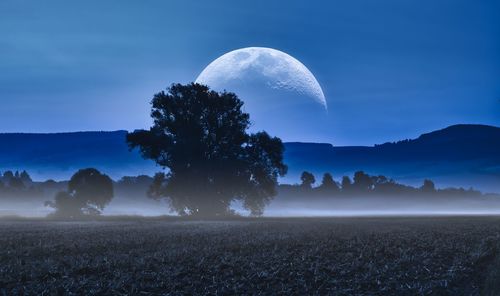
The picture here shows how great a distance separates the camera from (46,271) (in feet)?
52.4

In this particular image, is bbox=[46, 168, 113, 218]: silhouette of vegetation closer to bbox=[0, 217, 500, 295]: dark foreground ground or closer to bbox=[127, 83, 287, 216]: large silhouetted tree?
bbox=[127, 83, 287, 216]: large silhouetted tree

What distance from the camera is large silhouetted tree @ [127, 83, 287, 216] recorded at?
6988 cm

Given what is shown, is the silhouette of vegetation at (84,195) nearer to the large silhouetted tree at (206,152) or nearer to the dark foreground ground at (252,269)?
the large silhouetted tree at (206,152)

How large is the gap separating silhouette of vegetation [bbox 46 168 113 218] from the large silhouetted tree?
2913cm

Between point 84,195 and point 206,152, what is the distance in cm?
3818

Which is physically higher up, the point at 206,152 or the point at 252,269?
the point at 206,152

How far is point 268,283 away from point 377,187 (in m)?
141

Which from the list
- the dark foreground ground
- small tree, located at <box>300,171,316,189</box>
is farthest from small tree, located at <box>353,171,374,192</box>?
the dark foreground ground

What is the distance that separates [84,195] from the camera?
9912cm

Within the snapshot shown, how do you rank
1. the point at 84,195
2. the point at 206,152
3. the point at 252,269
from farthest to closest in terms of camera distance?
the point at 84,195
the point at 206,152
the point at 252,269

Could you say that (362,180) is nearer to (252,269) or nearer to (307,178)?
(307,178)

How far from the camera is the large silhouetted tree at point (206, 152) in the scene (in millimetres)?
69875

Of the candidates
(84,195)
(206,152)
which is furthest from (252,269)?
(84,195)

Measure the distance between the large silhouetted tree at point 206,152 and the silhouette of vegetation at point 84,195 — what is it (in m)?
29.1
